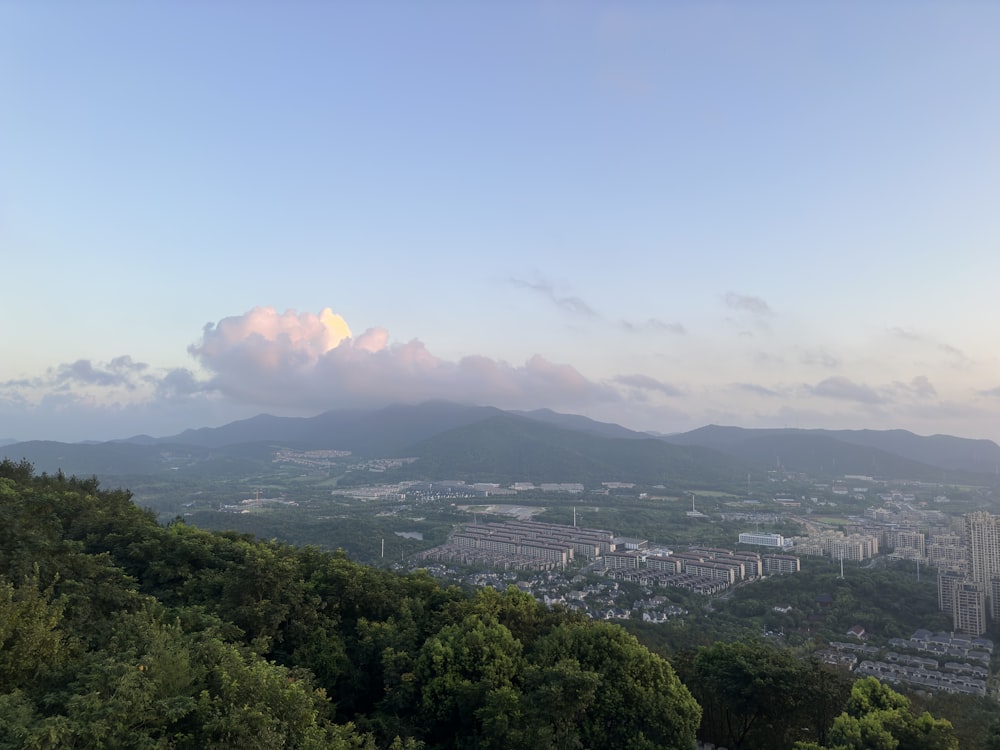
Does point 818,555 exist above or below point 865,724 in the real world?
below

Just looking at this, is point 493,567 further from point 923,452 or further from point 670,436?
point 670,436

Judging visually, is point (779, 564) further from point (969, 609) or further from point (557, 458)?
point (557, 458)

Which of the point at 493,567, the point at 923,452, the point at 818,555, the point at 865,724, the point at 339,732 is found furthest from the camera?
the point at 923,452

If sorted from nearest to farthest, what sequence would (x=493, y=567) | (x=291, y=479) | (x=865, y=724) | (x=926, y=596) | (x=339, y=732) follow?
(x=339, y=732) < (x=865, y=724) < (x=926, y=596) < (x=493, y=567) < (x=291, y=479)

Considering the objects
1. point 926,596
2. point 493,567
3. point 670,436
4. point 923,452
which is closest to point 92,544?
point 493,567

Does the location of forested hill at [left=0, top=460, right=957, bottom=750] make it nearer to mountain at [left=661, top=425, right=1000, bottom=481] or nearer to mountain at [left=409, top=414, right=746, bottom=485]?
mountain at [left=409, top=414, right=746, bottom=485]

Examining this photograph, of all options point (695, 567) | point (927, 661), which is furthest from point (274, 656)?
point (695, 567)

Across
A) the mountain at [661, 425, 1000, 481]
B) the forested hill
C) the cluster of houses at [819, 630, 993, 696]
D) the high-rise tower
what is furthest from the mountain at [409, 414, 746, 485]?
the forested hill
